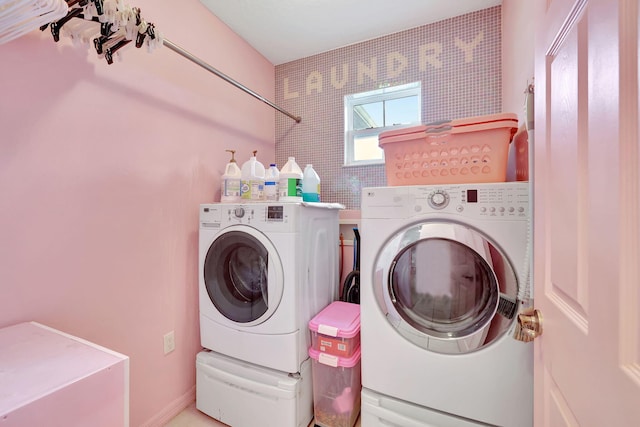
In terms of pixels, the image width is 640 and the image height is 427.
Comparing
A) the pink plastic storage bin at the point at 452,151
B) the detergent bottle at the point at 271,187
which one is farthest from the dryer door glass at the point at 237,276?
the pink plastic storage bin at the point at 452,151

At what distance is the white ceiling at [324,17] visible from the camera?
72.4 inches

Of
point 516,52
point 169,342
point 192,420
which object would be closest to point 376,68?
point 516,52

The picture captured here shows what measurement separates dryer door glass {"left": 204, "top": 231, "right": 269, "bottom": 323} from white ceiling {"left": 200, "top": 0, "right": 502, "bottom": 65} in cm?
158

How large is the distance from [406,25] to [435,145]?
1.39 meters

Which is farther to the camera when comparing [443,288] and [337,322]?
[337,322]

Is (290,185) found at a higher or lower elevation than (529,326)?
higher

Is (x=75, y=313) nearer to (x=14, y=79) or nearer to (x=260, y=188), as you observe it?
(x=14, y=79)

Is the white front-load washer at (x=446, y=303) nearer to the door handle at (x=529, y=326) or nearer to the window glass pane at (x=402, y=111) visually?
the door handle at (x=529, y=326)

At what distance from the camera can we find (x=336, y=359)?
1.33 m

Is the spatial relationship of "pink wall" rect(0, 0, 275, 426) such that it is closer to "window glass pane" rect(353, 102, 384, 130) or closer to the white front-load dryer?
the white front-load dryer

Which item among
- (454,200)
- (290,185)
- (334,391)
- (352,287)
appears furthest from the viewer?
(352,287)

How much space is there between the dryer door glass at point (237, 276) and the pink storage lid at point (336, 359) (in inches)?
14.6

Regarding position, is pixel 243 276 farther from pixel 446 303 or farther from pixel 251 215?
pixel 446 303

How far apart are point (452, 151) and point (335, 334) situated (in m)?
1.03
